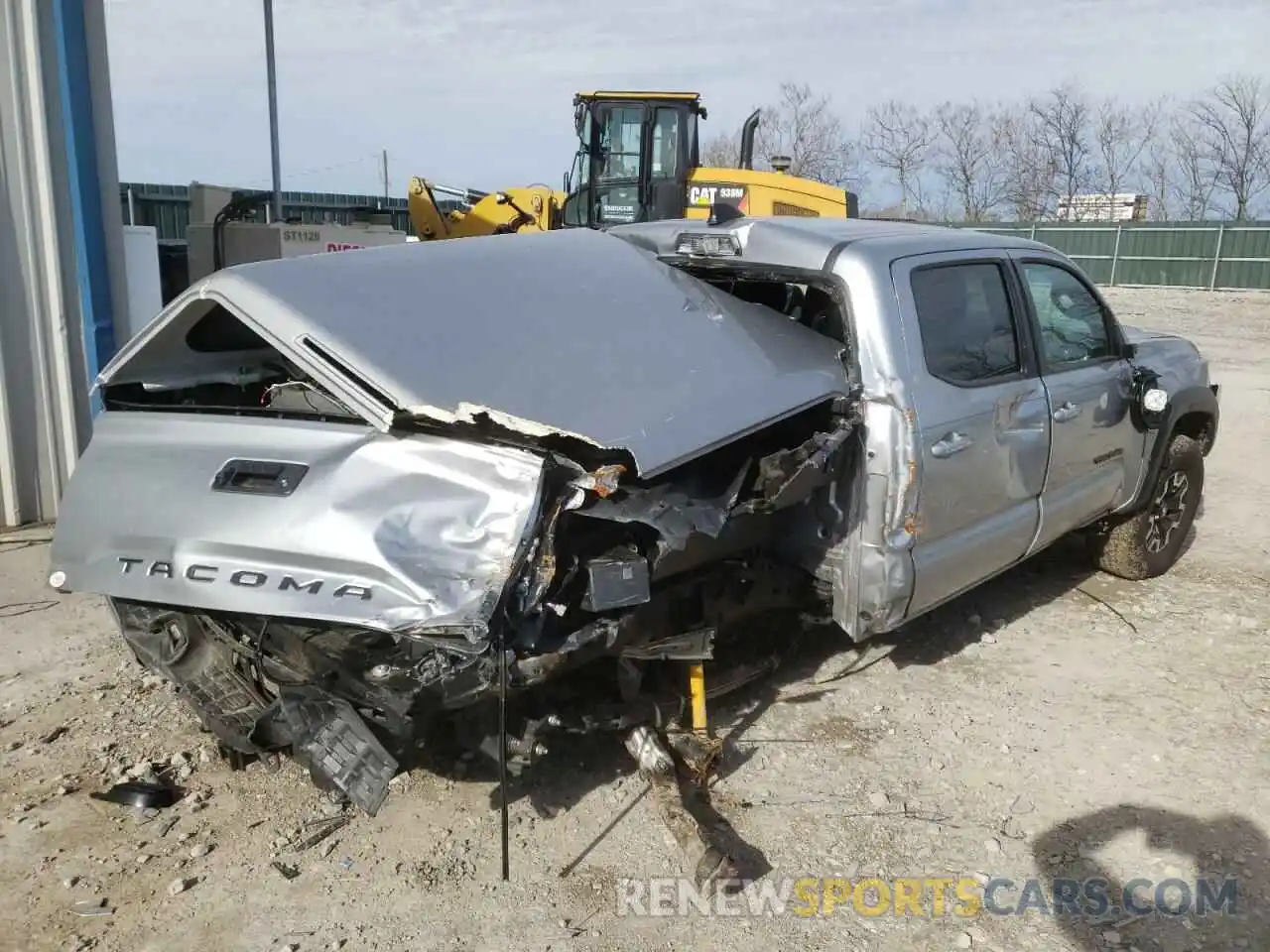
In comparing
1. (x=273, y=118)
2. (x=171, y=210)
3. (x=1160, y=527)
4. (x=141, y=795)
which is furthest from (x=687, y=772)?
(x=171, y=210)

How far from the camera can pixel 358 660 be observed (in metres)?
2.95

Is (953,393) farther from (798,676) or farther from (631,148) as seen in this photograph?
(631,148)

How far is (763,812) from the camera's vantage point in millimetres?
3594

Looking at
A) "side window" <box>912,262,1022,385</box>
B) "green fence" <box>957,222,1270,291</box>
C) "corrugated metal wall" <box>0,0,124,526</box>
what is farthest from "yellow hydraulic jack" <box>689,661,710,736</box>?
"green fence" <box>957,222,1270,291</box>

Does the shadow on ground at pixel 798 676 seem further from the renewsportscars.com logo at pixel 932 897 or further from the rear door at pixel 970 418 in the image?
the rear door at pixel 970 418

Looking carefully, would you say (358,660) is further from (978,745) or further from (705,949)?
(978,745)

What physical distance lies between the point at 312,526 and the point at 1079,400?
3539mm

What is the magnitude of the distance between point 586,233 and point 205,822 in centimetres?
268

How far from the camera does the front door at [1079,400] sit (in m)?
4.66

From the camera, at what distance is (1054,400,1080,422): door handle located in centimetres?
460

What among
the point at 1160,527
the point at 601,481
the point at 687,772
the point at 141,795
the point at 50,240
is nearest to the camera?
the point at 601,481

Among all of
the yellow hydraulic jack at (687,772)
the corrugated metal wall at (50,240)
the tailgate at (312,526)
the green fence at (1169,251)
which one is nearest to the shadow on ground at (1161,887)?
the yellow hydraulic jack at (687,772)

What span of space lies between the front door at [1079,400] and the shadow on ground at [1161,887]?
1501 mm

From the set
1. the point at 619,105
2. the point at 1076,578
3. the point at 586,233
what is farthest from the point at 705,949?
the point at 619,105
